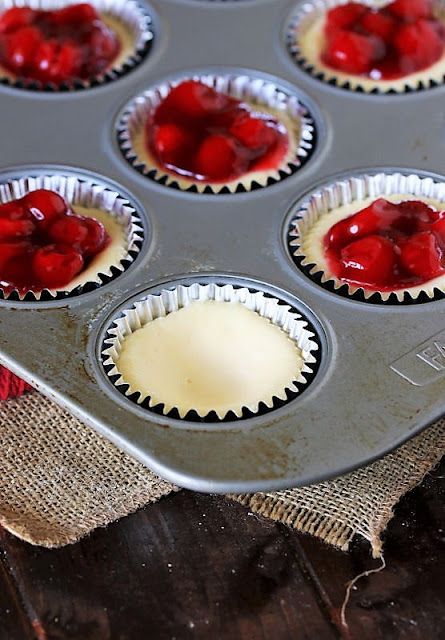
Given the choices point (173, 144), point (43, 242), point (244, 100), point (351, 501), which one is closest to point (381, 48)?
point (244, 100)

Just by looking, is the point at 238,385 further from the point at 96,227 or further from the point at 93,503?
the point at 96,227

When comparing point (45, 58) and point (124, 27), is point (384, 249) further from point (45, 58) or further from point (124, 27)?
point (124, 27)

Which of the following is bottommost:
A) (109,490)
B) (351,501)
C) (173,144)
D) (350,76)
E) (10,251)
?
(109,490)

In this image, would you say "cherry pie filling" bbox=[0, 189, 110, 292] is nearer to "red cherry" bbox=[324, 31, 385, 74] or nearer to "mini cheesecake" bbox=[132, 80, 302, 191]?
"mini cheesecake" bbox=[132, 80, 302, 191]

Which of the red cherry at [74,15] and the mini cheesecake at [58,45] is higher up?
the red cherry at [74,15]

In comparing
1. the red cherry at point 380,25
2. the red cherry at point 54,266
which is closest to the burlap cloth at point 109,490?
the red cherry at point 54,266

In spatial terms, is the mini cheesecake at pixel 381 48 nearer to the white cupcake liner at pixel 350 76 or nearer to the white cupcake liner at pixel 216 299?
the white cupcake liner at pixel 350 76

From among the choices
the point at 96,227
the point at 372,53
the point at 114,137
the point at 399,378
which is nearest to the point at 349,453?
the point at 399,378
